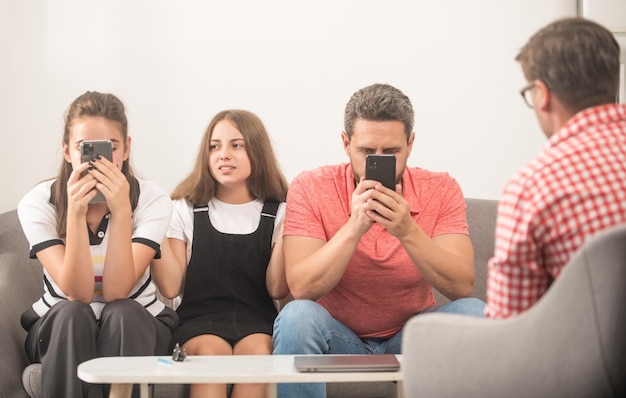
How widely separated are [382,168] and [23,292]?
1221mm

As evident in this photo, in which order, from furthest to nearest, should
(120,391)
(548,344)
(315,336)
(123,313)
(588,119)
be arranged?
(123,313)
(315,336)
(120,391)
(588,119)
(548,344)

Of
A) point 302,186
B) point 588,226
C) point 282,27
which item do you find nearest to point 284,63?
point 282,27

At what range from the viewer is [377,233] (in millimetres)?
2486

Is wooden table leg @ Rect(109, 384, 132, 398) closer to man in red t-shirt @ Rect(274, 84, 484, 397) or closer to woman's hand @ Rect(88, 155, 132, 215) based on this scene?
man in red t-shirt @ Rect(274, 84, 484, 397)

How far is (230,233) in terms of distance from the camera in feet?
8.93

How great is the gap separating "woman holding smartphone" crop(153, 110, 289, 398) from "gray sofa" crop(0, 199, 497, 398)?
0.34m

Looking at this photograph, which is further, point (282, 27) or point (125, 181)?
point (282, 27)

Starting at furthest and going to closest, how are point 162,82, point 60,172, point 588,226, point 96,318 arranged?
point 162,82 → point 60,172 → point 96,318 → point 588,226

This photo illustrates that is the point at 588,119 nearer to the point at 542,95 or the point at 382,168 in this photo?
the point at 542,95

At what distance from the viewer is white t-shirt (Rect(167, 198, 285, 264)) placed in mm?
2727

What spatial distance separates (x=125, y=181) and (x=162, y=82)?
2.85 ft

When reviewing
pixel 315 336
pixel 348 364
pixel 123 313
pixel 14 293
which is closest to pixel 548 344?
pixel 348 364

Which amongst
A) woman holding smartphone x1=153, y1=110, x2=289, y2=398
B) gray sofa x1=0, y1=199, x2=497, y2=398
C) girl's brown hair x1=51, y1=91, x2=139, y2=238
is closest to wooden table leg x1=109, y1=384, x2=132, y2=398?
gray sofa x1=0, y1=199, x2=497, y2=398

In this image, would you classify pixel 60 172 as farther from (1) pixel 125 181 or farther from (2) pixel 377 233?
(2) pixel 377 233
